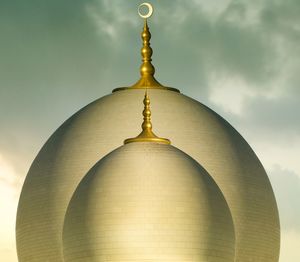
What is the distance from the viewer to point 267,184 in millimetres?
117750

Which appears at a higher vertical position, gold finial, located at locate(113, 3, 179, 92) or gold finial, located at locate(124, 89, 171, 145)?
gold finial, located at locate(113, 3, 179, 92)

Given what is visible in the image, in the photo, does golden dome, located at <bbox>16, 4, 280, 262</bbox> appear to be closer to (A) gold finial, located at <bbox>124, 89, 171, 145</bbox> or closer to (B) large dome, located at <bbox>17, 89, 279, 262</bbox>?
(B) large dome, located at <bbox>17, 89, 279, 262</bbox>

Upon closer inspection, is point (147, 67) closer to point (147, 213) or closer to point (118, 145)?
point (118, 145)

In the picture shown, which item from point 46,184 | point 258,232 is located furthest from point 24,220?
point 258,232

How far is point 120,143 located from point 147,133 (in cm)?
700

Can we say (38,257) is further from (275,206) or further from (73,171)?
(275,206)

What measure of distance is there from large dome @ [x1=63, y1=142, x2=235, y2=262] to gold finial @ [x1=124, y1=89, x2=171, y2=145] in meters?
1.24

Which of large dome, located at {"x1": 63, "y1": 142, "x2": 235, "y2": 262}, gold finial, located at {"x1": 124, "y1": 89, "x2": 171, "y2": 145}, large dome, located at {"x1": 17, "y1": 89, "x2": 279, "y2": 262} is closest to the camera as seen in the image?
large dome, located at {"x1": 63, "y1": 142, "x2": 235, "y2": 262}

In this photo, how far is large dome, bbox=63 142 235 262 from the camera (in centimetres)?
10225

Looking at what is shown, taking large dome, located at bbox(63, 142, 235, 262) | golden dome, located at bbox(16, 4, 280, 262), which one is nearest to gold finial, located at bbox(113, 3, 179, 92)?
golden dome, located at bbox(16, 4, 280, 262)

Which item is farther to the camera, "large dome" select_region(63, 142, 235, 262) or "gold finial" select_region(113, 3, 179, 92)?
"gold finial" select_region(113, 3, 179, 92)

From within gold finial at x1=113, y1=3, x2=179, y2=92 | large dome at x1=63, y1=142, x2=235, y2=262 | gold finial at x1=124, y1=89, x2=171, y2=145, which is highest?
gold finial at x1=113, y1=3, x2=179, y2=92

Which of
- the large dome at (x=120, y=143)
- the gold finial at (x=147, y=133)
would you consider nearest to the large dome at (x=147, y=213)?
the gold finial at (x=147, y=133)

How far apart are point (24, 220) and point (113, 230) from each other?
1396 cm
